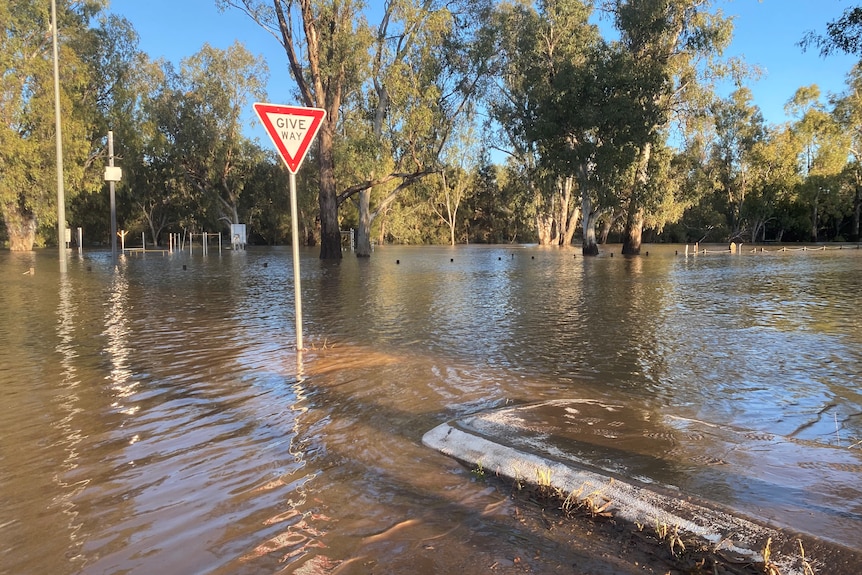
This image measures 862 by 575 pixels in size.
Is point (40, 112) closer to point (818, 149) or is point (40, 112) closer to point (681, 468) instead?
point (681, 468)

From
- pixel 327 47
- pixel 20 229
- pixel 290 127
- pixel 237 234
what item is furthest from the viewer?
pixel 237 234

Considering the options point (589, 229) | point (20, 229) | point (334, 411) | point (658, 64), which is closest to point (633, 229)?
point (589, 229)

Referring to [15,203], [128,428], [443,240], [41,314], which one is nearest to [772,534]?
[128,428]

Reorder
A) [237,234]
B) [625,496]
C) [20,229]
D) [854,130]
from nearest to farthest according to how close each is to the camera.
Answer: [625,496]
[20,229]
[237,234]
[854,130]

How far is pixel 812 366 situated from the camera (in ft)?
21.7

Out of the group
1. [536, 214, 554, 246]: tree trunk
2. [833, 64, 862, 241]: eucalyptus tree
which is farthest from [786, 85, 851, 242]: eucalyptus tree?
[536, 214, 554, 246]: tree trunk

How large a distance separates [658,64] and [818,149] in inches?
2013

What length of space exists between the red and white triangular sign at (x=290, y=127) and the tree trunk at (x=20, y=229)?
146 feet

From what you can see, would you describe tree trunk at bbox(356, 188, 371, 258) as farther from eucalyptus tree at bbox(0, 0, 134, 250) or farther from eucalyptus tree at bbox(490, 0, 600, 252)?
eucalyptus tree at bbox(0, 0, 134, 250)

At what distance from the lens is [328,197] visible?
108ft

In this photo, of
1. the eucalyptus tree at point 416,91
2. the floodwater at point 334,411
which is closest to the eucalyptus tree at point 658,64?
the eucalyptus tree at point 416,91

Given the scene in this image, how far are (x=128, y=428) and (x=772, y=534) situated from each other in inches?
181

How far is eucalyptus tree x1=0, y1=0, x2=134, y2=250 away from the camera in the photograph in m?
35.3

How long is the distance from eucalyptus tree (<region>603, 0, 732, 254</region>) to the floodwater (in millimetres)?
25579
